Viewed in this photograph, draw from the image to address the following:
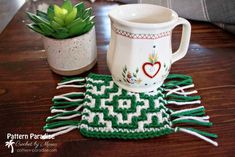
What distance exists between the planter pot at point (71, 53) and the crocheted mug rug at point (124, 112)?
0.12 ft

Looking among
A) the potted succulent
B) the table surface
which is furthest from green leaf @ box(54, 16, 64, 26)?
the table surface

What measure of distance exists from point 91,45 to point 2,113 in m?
0.19

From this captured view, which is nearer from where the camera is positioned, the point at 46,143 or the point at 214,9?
the point at 46,143

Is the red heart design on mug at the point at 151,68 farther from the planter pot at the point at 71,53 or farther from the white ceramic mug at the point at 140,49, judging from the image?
the planter pot at the point at 71,53

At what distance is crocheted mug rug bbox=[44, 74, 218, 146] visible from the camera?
1.08 feet

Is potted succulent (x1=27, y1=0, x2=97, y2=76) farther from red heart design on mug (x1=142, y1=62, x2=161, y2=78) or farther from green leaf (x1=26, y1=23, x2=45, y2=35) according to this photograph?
red heart design on mug (x1=142, y1=62, x2=161, y2=78)

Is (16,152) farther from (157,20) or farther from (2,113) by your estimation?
(157,20)

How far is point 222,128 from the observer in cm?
34

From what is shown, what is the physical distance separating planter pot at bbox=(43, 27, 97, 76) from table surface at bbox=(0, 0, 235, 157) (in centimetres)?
2

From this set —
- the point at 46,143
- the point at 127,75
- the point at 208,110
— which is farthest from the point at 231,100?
the point at 46,143

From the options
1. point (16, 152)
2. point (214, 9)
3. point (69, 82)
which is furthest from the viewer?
point (214, 9)

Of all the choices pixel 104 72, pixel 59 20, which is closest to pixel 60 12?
pixel 59 20

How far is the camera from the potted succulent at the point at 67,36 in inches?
15.7

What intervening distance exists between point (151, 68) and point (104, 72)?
4.6 inches
